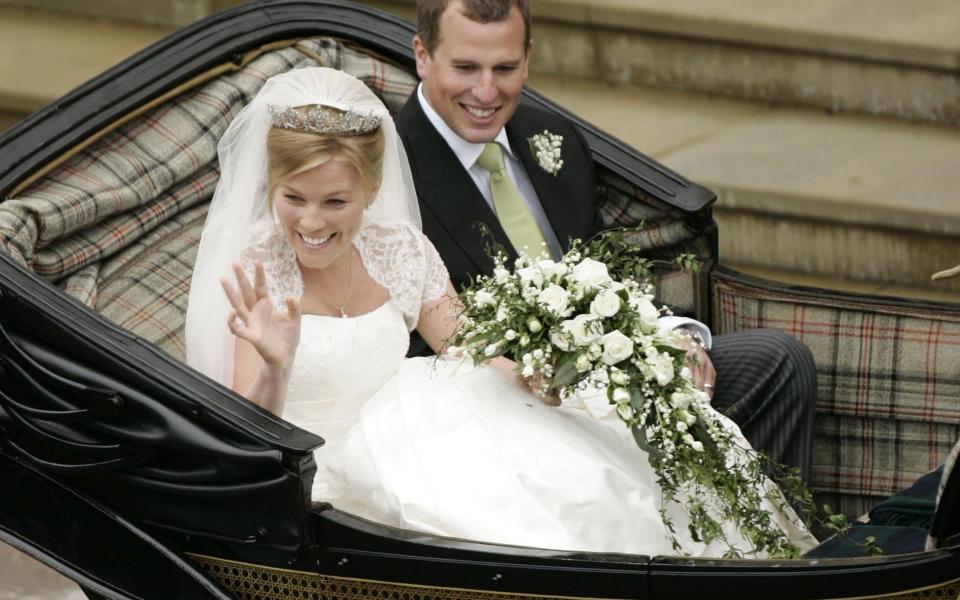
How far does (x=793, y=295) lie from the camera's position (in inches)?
124

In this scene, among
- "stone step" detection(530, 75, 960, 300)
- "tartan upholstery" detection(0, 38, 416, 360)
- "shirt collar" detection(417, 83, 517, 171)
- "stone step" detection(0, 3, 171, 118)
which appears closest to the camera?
"tartan upholstery" detection(0, 38, 416, 360)

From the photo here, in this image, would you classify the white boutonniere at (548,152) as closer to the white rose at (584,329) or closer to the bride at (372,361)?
the bride at (372,361)

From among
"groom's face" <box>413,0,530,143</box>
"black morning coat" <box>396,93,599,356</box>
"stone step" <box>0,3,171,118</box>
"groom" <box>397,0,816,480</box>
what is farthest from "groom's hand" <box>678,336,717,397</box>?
"stone step" <box>0,3,171,118</box>

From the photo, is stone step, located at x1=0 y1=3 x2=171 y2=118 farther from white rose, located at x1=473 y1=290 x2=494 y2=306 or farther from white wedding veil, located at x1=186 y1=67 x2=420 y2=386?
white rose, located at x1=473 y1=290 x2=494 y2=306

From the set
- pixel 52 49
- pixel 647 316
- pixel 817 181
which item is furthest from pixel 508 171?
pixel 52 49

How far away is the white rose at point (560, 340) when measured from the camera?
2.52 metres

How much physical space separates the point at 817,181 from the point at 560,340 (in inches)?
97.2

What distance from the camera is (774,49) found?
5.00 meters

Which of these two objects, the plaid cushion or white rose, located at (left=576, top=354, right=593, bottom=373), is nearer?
white rose, located at (left=576, top=354, right=593, bottom=373)

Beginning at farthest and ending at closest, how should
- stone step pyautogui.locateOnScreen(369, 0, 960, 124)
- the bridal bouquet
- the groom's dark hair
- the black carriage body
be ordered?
stone step pyautogui.locateOnScreen(369, 0, 960, 124) < the groom's dark hair < the bridal bouquet < the black carriage body

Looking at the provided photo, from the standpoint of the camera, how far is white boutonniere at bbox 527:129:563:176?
10.7 feet

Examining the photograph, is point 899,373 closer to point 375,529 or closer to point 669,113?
point 375,529

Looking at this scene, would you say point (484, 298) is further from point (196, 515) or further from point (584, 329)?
point (196, 515)

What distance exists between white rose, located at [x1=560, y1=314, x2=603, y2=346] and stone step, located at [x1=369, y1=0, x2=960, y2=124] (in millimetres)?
2675
